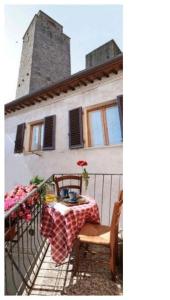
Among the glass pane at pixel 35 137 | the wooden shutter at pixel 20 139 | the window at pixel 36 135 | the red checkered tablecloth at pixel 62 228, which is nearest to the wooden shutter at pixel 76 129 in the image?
the window at pixel 36 135

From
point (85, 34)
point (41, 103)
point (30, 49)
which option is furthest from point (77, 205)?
point (30, 49)

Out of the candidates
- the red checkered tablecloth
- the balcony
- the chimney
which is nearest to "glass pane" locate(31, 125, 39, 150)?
the balcony

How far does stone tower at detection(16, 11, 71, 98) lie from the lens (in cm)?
1092

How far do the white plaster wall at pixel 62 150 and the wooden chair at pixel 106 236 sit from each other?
1.88m

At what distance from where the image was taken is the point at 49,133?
219 inches

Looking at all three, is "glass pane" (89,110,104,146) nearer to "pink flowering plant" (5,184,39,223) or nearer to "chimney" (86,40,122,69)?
"pink flowering plant" (5,184,39,223)

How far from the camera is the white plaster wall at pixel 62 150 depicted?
14.9 feet

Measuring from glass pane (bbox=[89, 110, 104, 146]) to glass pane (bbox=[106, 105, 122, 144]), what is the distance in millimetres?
234

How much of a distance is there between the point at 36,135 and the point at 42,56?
25.0 feet

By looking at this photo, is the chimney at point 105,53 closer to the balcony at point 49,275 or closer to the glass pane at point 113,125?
the glass pane at point 113,125

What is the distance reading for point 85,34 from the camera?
5328 mm

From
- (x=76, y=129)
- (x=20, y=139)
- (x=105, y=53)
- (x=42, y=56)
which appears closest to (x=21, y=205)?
(x=76, y=129)
